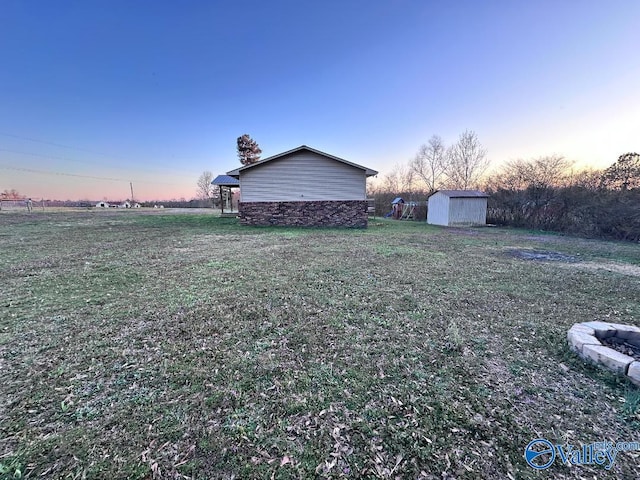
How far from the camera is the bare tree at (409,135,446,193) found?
27797 millimetres

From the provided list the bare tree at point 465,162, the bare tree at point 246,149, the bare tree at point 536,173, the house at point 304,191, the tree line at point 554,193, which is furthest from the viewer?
the bare tree at point 246,149

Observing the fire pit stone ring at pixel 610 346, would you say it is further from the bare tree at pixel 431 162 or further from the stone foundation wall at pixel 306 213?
the bare tree at pixel 431 162

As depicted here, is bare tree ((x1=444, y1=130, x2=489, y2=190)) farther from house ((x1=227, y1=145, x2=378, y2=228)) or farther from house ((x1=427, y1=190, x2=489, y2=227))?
house ((x1=227, y1=145, x2=378, y2=228))

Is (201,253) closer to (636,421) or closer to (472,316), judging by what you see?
(472,316)

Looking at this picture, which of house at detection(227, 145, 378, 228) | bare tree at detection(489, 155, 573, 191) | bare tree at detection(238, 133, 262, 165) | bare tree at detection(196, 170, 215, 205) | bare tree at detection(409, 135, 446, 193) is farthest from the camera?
bare tree at detection(196, 170, 215, 205)

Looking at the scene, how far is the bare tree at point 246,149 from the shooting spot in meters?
32.5

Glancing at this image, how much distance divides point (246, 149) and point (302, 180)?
22858 millimetres

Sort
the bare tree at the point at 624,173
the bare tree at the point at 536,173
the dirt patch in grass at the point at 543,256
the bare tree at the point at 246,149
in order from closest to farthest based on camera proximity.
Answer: the dirt patch in grass at the point at 543,256
the bare tree at the point at 624,173
the bare tree at the point at 536,173
the bare tree at the point at 246,149

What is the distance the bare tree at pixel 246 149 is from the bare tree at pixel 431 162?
66.7 ft

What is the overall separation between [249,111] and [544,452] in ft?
76.8

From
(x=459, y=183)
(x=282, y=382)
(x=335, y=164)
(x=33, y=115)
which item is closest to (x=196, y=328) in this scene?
(x=282, y=382)

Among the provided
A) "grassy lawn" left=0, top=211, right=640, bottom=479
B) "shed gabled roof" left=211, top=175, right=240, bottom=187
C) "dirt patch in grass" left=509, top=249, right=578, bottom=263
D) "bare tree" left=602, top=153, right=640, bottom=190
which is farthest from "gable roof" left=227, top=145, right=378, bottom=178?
"bare tree" left=602, top=153, right=640, bottom=190

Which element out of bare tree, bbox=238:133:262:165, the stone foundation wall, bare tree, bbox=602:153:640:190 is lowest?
the stone foundation wall

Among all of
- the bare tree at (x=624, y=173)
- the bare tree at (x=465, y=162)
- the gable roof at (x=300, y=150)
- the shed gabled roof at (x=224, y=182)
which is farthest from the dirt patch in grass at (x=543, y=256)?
the bare tree at (x=465, y=162)
